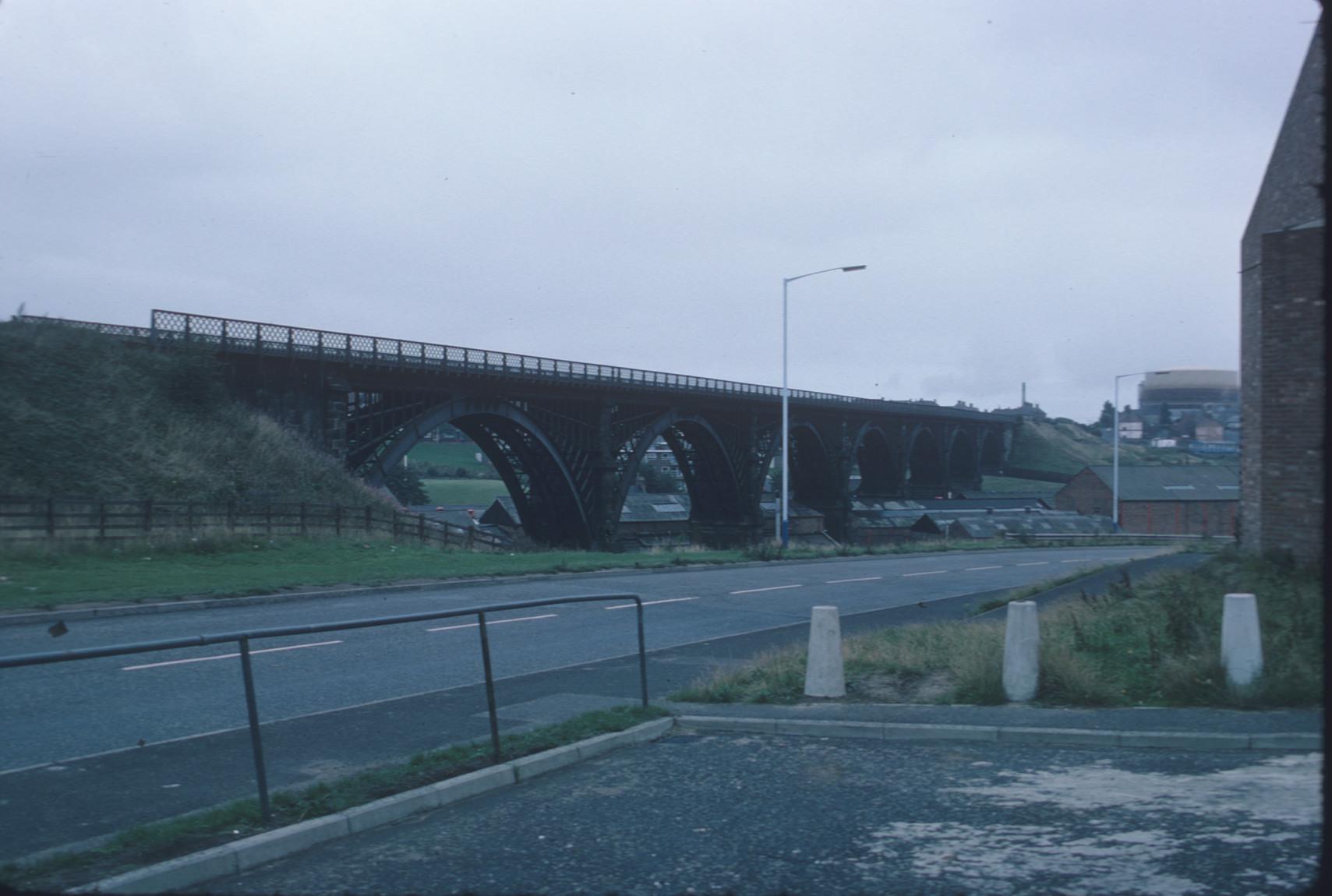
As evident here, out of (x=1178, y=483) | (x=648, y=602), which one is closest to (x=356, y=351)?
(x=648, y=602)

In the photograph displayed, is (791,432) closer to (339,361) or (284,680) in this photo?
(339,361)

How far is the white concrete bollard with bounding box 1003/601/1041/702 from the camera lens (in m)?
9.66

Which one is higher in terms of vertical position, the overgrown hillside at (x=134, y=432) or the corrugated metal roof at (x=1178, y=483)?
the overgrown hillside at (x=134, y=432)

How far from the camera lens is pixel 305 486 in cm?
3641

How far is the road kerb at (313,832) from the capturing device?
16.1 ft

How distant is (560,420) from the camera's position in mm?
53531

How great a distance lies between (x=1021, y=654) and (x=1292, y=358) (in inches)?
322

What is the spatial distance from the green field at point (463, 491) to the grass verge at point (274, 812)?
93.4 metres

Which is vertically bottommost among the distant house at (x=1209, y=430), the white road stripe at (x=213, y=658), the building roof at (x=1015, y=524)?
the building roof at (x=1015, y=524)

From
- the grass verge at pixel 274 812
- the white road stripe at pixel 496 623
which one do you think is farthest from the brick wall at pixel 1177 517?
the grass verge at pixel 274 812

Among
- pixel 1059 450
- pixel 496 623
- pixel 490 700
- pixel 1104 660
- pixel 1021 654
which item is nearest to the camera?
pixel 490 700

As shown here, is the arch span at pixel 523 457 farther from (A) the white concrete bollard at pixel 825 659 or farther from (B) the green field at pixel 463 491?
(B) the green field at pixel 463 491

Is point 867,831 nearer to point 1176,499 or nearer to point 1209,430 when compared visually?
point 1209,430

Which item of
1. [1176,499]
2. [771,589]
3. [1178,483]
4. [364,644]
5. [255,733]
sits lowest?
[771,589]
